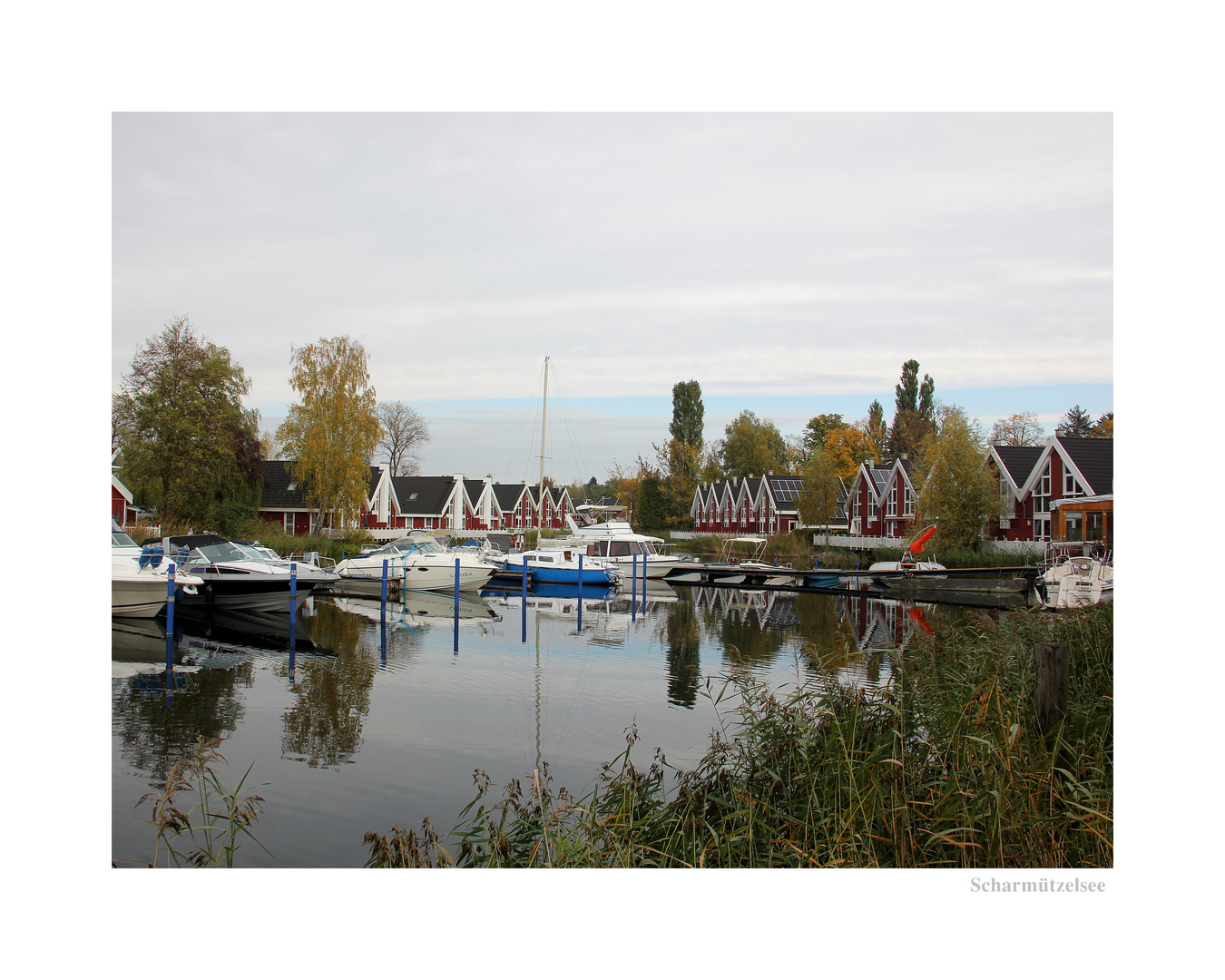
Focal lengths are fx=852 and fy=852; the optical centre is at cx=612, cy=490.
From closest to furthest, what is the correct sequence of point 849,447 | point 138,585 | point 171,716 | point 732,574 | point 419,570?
point 171,716 < point 138,585 < point 419,570 < point 732,574 < point 849,447

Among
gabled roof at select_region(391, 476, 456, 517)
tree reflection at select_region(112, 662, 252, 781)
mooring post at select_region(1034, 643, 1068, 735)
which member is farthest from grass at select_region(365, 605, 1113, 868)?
gabled roof at select_region(391, 476, 456, 517)

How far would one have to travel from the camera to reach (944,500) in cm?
4316

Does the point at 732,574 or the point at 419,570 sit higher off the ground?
the point at 419,570

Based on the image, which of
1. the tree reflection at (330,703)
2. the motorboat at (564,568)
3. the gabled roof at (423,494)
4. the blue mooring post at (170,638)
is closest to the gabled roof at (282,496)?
the gabled roof at (423,494)

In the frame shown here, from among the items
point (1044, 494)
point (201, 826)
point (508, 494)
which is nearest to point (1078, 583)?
point (1044, 494)

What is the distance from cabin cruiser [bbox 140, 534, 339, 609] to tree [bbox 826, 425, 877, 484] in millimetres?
66133

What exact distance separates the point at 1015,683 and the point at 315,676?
43.4ft

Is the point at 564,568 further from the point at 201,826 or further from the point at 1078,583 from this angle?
the point at 201,826

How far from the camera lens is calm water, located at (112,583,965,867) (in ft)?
32.3

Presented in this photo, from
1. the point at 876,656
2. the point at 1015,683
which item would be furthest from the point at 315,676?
the point at 1015,683

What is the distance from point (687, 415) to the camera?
3802 inches

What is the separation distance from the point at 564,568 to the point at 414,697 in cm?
2478

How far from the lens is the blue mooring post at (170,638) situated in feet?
51.9

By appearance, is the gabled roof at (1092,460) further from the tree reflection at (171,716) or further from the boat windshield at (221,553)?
the tree reflection at (171,716)
